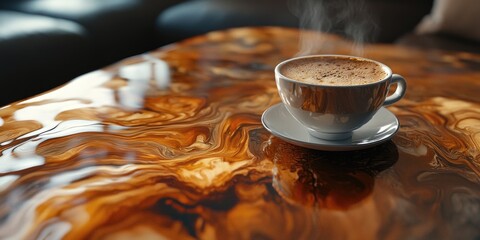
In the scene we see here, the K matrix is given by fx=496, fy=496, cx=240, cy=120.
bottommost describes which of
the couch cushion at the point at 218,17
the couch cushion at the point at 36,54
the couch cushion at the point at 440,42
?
the couch cushion at the point at 440,42

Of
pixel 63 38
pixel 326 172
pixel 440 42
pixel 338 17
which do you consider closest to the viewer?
pixel 326 172

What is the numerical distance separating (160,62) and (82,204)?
0.51 meters

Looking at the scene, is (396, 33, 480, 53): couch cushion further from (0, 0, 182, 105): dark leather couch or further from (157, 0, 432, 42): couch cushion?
(0, 0, 182, 105): dark leather couch

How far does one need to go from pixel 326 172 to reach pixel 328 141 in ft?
0.19

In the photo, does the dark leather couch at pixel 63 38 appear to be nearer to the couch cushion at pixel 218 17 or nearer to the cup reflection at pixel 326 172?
the couch cushion at pixel 218 17

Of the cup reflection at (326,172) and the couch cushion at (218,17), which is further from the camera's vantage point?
the couch cushion at (218,17)

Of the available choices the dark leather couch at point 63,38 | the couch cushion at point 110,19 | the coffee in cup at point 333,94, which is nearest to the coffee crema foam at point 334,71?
the coffee in cup at point 333,94

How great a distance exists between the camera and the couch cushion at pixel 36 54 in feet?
4.45

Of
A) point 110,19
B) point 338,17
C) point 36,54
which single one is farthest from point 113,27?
point 338,17

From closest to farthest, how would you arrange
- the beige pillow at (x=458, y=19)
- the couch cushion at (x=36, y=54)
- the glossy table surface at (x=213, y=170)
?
the glossy table surface at (x=213, y=170) → the couch cushion at (x=36, y=54) → the beige pillow at (x=458, y=19)

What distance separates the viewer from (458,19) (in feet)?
4.92

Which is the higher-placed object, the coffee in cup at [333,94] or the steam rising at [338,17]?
the coffee in cup at [333,94]

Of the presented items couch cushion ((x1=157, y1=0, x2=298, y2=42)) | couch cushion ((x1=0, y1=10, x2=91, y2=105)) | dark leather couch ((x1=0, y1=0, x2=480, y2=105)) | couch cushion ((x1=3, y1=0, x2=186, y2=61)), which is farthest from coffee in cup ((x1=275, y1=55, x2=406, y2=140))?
couch cushion ((x1=3, y1=0, x2=186, y2=61))

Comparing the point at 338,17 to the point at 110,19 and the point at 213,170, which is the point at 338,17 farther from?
the point at 213,170
